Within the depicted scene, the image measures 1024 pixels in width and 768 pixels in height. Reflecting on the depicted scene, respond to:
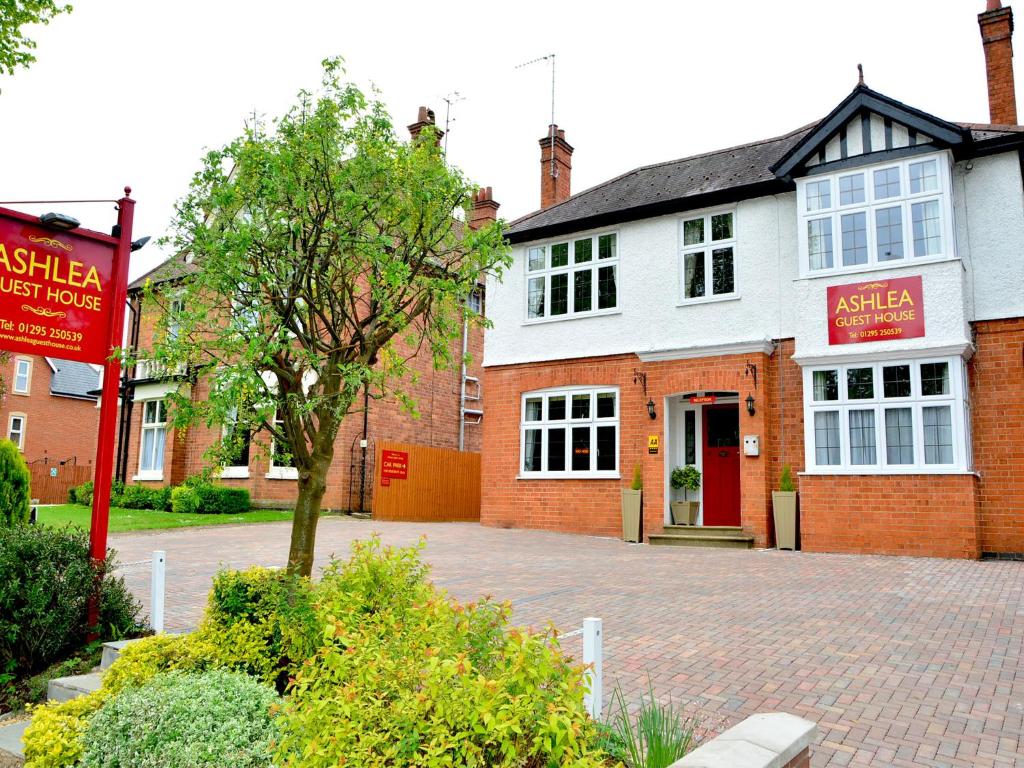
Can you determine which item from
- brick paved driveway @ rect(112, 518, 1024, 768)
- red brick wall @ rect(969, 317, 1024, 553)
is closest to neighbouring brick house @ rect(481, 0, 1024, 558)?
red brick wall @ rect(969, 317, 1024, 553)

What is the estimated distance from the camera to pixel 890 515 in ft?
44.5

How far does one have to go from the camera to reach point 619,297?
17609 millimetres

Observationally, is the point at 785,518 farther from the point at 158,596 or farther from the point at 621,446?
the point at 158,596

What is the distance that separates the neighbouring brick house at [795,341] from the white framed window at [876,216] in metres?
0.04

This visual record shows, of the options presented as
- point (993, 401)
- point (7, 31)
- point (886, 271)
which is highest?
point (7, 31)

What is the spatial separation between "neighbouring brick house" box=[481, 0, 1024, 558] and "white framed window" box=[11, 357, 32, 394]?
32.9m

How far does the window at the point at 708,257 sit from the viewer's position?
53.7ft

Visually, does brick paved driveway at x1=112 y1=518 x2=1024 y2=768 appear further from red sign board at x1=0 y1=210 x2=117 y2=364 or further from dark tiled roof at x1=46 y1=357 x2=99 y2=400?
dark tiled roof at x1=46 y1=357 x2=99 y2=400

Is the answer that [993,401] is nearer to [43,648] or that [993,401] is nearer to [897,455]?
[897,455]

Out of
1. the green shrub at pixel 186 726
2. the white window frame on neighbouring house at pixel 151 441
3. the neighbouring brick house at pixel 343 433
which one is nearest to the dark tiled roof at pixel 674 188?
the neighbouring brick house at pixel 343 433

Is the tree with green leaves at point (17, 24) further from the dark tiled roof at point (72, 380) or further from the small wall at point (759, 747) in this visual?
the dark tiled roof at point (72, 380)

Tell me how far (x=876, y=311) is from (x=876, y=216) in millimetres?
1886

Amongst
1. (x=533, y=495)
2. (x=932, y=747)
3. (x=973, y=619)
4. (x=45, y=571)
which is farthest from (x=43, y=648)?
(x=533, y=495)

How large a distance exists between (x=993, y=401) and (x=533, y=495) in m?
9.57
